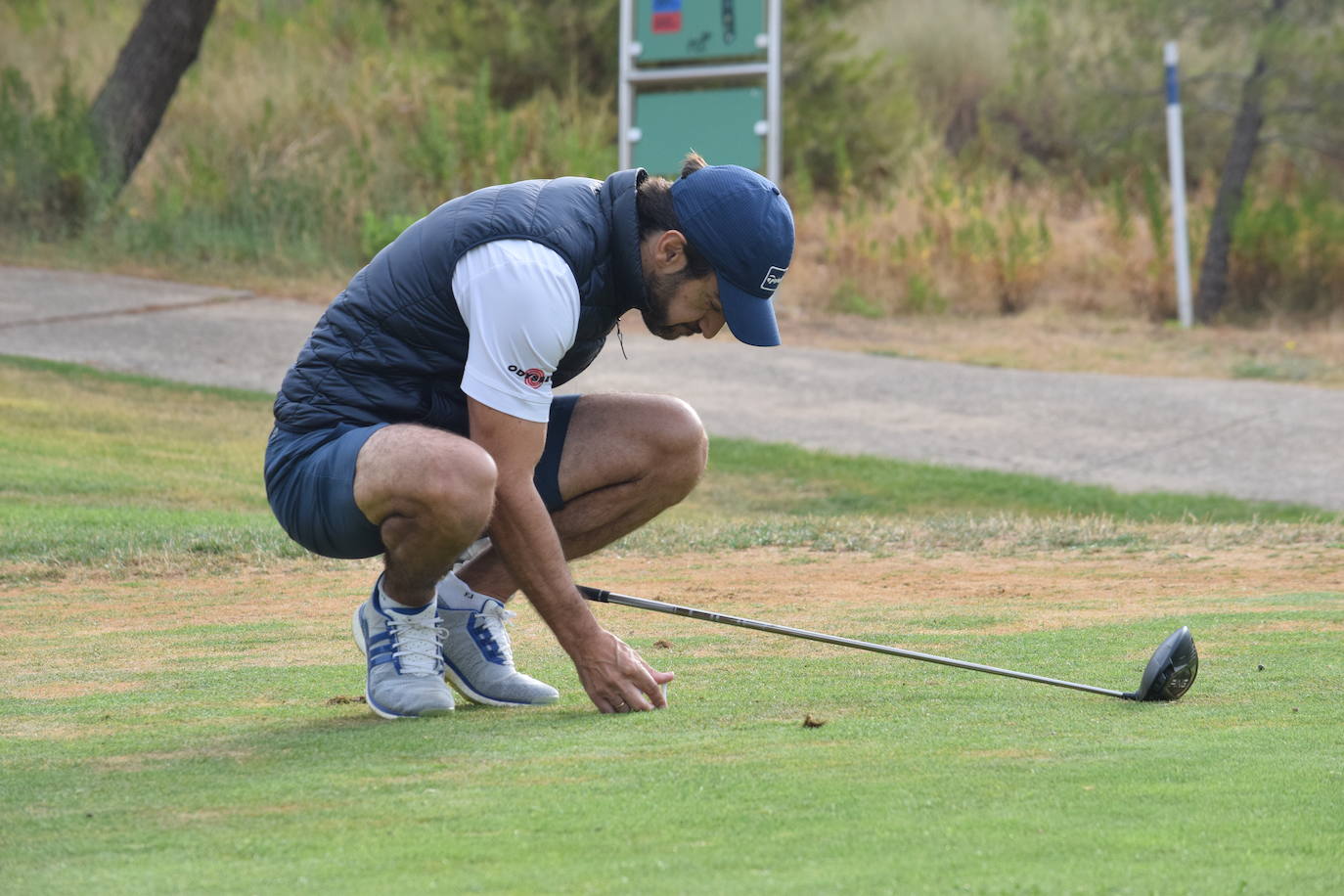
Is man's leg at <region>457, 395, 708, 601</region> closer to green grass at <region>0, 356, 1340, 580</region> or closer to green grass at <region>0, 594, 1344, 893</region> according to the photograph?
green grass at <region>0, 594, 1344, 893</region>

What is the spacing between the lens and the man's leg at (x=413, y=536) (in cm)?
382

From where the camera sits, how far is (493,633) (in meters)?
4.31

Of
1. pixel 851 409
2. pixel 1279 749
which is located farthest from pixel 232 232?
pixel 1279 749

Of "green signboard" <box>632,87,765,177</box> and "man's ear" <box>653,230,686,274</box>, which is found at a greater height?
"green signboard" <box>632,87,765,177</box>

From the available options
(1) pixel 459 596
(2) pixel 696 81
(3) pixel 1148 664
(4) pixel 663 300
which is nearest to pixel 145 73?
(2) pixel 696 81

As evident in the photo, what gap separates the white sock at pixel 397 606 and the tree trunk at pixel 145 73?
1243 centimetres

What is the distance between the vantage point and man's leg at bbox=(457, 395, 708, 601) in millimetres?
4684

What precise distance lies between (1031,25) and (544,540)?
42.6 feet

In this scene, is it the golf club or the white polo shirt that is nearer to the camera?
the white polo shirt

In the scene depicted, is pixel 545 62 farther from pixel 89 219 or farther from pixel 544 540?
pixel 544 540

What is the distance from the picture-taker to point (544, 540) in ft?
12.8

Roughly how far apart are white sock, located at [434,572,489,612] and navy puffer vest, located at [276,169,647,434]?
16.1 inches

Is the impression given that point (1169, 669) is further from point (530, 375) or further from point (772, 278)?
point (530, 375)

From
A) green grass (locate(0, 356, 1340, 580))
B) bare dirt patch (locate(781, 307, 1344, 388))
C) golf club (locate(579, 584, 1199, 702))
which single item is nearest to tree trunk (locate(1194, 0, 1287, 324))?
bare dirt patch (locate(781, 307, 1344, 388))
